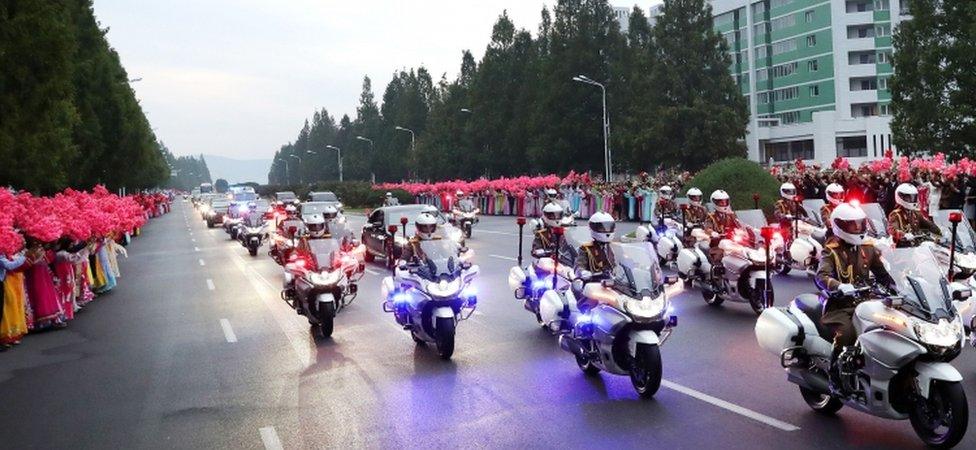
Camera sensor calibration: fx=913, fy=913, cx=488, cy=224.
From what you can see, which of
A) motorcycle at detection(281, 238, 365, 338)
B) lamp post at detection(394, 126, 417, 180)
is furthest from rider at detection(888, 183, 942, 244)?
lamp post at detection(394, 126, 417, 180)

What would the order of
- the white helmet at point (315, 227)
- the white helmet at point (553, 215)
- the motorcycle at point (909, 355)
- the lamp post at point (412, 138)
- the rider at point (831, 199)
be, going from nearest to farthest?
the motorcycle at point (909, 355), the white helmet at point (553, 215), the white helmet at point (315, 227), the rider at point (831, 199), the lamp post at point (412, 138)

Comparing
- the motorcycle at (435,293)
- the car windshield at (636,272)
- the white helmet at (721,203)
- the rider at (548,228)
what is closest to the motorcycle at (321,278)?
the motorcycle at (435,293)

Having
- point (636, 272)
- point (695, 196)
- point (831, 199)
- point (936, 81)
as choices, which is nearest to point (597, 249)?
point (636, 272)

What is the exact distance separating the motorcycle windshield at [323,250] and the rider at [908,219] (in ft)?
25.6

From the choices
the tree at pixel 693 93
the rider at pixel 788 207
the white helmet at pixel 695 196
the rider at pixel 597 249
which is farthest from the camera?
the tree at pixel 693 93

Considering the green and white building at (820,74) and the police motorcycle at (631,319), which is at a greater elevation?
the green and white building at (820,74)

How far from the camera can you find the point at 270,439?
24.6 feet

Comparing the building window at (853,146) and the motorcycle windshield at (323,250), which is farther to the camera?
the building window at (853,146)

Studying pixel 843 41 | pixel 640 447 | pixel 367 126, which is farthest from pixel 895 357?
pixel 367 126

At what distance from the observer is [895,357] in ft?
20.6

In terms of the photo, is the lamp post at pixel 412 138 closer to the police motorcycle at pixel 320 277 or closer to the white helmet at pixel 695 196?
the white helmet at pixel 695 196

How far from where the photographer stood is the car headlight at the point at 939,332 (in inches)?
242

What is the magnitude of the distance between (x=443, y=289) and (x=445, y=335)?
0.54m

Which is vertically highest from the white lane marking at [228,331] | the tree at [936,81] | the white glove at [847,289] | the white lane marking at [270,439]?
the tree at [936,81]
